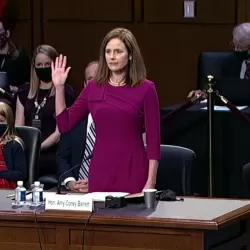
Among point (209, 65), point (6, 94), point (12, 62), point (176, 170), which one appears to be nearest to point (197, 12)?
point (209, 65)

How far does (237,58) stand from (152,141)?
124 inches

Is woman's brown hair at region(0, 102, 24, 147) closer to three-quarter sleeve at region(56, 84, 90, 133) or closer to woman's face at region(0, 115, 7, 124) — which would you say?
woman's face at region(0, 115, 7, 124)

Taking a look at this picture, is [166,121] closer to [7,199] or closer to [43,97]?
[43,97]

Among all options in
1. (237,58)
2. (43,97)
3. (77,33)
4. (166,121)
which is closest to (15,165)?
(43,97)

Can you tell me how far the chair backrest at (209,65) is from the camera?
26.8ft

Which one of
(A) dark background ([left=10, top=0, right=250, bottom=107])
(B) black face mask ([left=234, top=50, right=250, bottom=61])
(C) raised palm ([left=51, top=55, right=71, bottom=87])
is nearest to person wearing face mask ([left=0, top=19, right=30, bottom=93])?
(A) dark background ([left=10, top=0, right=250, bottom=107])

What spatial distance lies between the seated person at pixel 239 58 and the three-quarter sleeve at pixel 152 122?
2819mm

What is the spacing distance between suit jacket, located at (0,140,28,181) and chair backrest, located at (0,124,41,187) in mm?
36

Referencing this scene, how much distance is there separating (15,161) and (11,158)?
0.10ft

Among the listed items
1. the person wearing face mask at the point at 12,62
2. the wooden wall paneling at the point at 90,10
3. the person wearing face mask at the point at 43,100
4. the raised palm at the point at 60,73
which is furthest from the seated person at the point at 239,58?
the raised palm at the point at 60,73

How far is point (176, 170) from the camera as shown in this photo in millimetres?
5539

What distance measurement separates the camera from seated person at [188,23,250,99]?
312 inches

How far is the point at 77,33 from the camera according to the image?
9.58 meters

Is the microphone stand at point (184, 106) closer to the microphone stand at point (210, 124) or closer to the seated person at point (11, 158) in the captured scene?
the microphone stand at point (210, 124)
